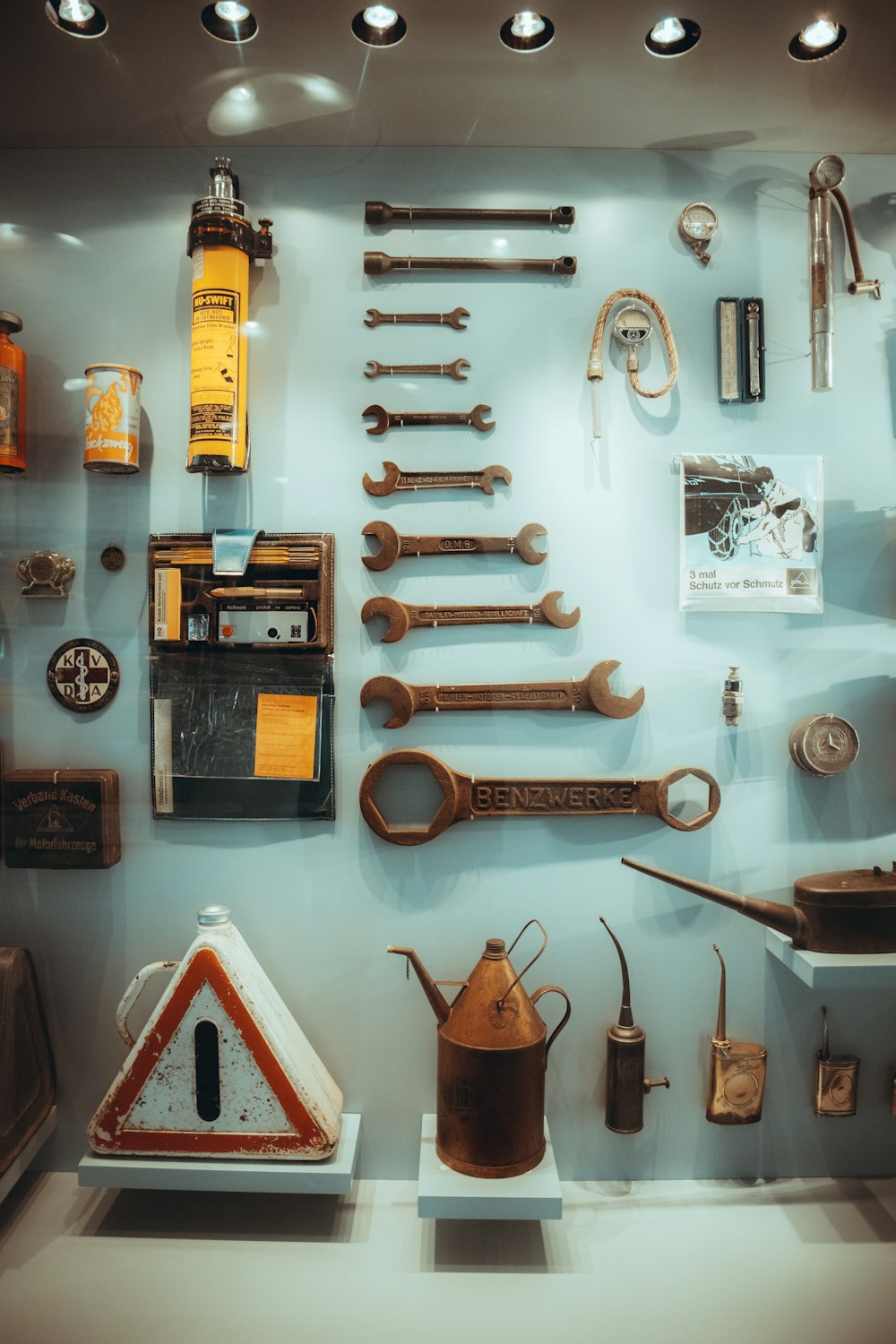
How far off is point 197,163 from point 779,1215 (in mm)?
2983

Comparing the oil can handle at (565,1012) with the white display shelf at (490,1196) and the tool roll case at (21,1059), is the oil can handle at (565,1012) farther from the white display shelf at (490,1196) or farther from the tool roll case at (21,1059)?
the tool roll case at (21,1059)

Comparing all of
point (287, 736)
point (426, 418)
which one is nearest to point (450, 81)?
point (426, 418)

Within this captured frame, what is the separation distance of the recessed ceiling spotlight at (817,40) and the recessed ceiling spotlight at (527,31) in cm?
54

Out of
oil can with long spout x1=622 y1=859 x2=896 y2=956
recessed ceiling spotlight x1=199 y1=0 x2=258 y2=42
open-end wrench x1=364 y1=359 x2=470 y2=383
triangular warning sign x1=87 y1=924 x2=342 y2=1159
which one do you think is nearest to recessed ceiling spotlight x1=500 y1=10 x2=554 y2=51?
recessed ceiling spotlight x1=199 y1=0 x2=258 y2=42

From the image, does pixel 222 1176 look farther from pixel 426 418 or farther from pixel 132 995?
pixel 426 418

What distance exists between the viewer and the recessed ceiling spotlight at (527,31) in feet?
5.69

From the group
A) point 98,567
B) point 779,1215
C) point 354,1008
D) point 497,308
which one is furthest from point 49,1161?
point 497,308

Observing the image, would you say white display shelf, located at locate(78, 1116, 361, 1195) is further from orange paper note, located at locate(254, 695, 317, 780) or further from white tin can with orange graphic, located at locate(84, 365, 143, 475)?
white tin can with orange graphic, located at locate(84, 365, 143, 475)

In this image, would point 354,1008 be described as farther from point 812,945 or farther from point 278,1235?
point 812,945

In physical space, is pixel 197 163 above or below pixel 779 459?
above

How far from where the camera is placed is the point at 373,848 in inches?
82.2

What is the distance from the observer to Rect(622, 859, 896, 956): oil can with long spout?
1.92 m

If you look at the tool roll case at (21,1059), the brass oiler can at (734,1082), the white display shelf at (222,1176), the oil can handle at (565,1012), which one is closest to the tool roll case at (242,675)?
the tool roll case at (21,1059)

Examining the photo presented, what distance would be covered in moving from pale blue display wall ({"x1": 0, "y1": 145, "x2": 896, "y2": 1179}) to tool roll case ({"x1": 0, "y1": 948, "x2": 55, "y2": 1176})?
0.06 m
